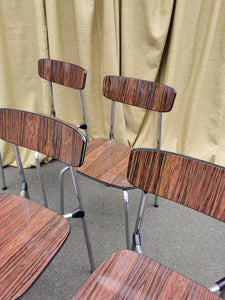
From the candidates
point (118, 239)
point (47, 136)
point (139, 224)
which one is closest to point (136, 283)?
point (139, 224)

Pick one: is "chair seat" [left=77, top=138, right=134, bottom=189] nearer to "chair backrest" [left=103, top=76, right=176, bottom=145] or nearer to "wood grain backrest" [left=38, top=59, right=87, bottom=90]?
"chair backrest" [left=103, top=76, right=176, bottom=145]

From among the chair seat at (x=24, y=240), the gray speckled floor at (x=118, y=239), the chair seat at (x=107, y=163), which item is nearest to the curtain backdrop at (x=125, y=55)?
the gray speckled floor at (x=118, y=239)

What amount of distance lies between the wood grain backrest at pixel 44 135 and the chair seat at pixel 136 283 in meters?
0.31

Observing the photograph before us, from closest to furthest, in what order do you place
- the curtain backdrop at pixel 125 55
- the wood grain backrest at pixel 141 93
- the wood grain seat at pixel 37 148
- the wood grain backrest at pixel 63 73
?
the wood grain seat at pixel 37 148
the wood grain backrest at pixel 141 93
the wood grain backrest at pixel 63 73
the curtain backdrop at pixel 125 55

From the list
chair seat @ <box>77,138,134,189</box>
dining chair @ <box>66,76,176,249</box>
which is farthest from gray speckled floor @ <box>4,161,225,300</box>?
chair seat @ <box>77,138,134,189</box>

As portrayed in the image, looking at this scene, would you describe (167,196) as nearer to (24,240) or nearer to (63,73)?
(24,240)

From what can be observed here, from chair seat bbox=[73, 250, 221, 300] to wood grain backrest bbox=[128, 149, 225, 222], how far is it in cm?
19

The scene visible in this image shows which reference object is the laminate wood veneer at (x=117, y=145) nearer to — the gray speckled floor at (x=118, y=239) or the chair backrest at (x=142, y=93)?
the chair backrest at (x=142, y=93)

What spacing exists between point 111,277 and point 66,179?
1.16 m

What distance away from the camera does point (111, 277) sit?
2.06 feet

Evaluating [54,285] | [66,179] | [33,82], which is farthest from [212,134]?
[54,285]

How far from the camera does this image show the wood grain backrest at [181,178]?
0.58 m

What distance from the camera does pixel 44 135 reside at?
2.64ft

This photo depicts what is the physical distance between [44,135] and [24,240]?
0.33 m
